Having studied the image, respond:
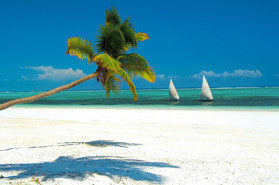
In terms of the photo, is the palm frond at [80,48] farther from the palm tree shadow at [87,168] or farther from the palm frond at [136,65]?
the palm tree shadow at [87,168]

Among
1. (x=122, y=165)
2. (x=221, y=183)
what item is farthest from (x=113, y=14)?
(x=221, y=183)

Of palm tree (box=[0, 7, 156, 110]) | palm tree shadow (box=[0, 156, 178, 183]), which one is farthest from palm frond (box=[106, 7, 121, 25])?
palm tree shadow (box=[0, 156, 178, 183])

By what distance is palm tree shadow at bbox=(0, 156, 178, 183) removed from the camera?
19.0ft

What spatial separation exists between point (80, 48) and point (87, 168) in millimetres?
3341

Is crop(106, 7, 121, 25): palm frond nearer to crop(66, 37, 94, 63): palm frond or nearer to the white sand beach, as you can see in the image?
crop(66, 37, 94, 63): palm frond

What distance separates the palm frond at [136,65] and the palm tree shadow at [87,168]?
8.48ft

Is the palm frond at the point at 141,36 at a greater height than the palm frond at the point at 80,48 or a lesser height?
greater

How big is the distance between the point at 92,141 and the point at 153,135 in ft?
10.2

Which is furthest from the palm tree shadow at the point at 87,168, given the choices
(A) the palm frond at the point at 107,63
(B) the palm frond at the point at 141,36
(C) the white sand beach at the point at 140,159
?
(B) the palm frond at the point at 141,36

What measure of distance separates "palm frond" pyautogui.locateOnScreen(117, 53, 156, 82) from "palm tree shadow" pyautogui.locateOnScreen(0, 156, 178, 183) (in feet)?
8.48

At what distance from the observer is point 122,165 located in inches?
268

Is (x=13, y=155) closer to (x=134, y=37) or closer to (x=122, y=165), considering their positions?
(x=122, y=165)

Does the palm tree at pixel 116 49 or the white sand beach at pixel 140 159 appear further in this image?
the palm tree at pixel 116 49

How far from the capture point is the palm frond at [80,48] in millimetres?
6582
